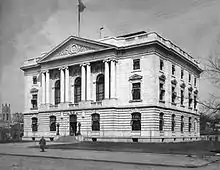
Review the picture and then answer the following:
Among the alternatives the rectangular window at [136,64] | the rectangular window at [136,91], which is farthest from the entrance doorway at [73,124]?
the rectangular window at [136,64]

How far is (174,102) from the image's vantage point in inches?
1319

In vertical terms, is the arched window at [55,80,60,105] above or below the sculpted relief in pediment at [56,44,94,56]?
below

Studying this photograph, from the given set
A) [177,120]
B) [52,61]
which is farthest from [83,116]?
[177,120]

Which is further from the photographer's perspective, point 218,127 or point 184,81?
point 184,81

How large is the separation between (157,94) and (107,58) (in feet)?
19.5

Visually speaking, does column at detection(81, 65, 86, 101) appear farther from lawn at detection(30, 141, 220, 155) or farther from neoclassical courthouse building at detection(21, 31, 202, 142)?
lawn at detection(30, 141, 220, 155)

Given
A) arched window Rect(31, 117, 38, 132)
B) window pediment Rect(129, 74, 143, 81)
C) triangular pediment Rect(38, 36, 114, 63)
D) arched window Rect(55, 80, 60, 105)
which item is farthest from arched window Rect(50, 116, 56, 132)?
window pediment Rect(129, 74, 143, 81)

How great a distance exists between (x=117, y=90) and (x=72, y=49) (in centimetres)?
673

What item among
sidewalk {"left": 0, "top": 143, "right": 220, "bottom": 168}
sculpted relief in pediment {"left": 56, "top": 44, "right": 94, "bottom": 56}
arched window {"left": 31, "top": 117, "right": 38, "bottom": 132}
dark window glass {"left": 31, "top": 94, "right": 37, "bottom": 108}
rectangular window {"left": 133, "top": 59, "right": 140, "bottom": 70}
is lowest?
arched window {"left": 31, "top": 117, "right": 38, "bottom": 132}

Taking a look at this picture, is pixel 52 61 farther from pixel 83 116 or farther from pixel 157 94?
pixel 157 94

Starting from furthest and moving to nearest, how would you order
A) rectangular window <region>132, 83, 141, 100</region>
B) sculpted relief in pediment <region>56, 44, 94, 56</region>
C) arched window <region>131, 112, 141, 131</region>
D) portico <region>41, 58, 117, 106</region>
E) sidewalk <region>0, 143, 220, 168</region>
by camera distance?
sculpted relief in pediment <region>56, 44, 94, 56</region>, portico <region>41, 58, 117, 106</region>, rectangular window <region>132, 83, 141, 100</region>, arched window <region>131, 112, 141, 131</region>, sidewalk <region>0, 143, 220, 168</region>

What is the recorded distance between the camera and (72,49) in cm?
3428

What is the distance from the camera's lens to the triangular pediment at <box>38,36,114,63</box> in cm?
3213

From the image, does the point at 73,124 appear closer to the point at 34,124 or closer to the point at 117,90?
the point at 117,90
